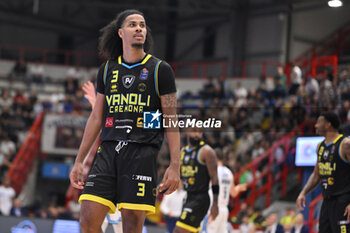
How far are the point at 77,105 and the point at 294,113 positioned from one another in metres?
10.7

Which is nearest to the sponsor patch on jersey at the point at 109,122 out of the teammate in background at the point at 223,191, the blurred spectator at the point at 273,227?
the teammate in background at the point at 223,191

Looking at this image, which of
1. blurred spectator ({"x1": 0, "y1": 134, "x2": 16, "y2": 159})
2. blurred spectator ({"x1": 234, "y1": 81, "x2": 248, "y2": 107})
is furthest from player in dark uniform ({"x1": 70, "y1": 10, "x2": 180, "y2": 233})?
blurred spectator ({"x1": 0, "y1": 134, "x2": 16, "y2": 159})

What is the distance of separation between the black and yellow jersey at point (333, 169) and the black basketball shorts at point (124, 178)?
Result: 3259mm

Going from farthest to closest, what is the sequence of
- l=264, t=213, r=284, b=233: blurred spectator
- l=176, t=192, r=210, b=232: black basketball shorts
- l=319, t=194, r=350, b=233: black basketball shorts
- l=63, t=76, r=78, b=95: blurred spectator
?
l=63, t=76, r=78, b=95: blurred spectator < l=264, t=213, r=284, b=233: blurred spectator < l=176, t=192, r=210, b=232: black basketball shorts < l=319, t=194, r=350, b=233: black basketball shorts

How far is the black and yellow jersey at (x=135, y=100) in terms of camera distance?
4.60 metres

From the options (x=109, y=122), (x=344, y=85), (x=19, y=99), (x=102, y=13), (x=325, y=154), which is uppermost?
(x=102, y=13)

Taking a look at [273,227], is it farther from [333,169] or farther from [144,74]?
[144,74]

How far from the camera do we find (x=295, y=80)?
54.8 ft

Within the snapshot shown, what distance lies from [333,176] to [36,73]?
22.0 metres

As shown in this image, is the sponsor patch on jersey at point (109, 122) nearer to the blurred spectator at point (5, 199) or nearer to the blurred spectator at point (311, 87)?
the blurred spectator at point (311, 87)

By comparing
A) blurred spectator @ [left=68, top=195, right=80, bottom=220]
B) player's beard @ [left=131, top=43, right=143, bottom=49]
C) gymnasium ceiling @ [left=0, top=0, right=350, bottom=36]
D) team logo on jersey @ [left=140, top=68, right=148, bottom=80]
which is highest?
gymnasium ceiling @ [left=0, top=0, right=350, bottom=36]

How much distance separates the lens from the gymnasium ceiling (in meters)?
28.0

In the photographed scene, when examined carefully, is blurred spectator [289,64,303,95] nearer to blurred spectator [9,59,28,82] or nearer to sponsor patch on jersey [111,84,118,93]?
sponsor patch on jersey [111,84,118,93]

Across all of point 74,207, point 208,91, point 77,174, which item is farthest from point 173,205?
point 208,91
